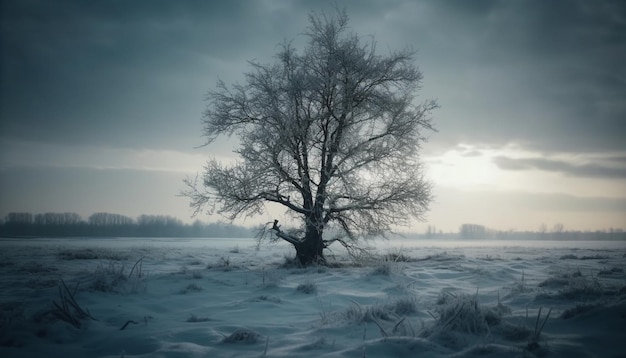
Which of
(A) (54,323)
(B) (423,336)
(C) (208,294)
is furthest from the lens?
(C) (208,294)

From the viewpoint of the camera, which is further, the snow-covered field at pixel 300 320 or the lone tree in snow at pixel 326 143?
the lone tree in snow at pixel 326 143

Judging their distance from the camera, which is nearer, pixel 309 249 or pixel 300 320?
pixel 300 320

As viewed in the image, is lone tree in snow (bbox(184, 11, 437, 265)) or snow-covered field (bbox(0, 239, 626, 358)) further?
lone tree in snow (bbox(184, 11, 437, 265))

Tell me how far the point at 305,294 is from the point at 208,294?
2154 mm

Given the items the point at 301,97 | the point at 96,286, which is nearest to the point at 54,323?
the point at 96,286

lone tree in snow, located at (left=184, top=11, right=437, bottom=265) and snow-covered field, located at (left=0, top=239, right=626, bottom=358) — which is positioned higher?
lone tree in snow, located at (left=184, top=11, right=437, bottom=265)

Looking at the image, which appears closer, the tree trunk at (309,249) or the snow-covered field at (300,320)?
the snow-covered field at (300,320)

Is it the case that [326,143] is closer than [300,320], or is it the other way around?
[300,320]

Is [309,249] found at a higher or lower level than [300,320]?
higher

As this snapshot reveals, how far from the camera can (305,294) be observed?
741cm

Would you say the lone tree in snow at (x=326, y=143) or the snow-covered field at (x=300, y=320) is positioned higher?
the lone tree in snow at (x=326, y=143)

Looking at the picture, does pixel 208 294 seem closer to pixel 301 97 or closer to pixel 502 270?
pixel 301 97

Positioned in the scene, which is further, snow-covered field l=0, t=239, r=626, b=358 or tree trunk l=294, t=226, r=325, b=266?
tree trunk l=294, t=226, r=325, b=266

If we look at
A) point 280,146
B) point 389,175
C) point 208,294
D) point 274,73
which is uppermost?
point 274,73
